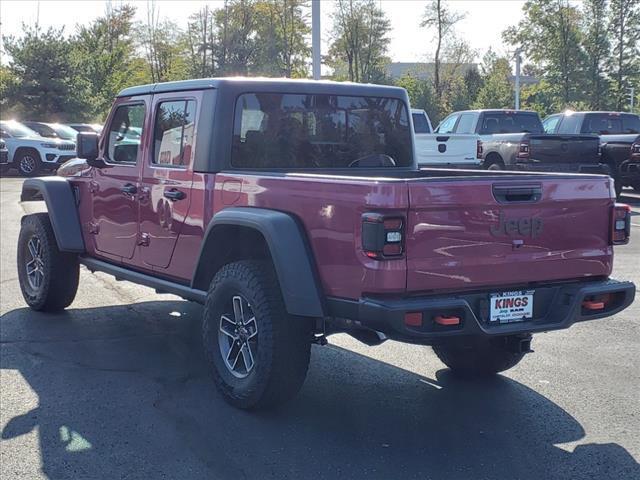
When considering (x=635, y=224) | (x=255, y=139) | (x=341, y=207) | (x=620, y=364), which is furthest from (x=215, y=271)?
(x=635, y=224)

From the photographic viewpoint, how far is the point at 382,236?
161 inches

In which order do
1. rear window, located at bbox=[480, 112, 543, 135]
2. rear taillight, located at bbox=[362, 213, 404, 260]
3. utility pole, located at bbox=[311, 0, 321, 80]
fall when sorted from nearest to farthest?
rear taillight, located at bbox=[362, 213, 404, 260] → utility pole, located at bbox=[311, 0, 321, 80] → rear window, located at bbox=[480, 112, 543, 135]

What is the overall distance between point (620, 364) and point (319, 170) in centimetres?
251

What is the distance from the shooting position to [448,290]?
14.1 feet

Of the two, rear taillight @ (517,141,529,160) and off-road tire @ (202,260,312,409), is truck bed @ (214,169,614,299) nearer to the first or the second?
off-road tire @ (202,260,312,409)

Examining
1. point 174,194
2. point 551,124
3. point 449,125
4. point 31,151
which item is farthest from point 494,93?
point 174,194

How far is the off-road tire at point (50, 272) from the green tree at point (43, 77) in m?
31.0

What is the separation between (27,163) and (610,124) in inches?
679

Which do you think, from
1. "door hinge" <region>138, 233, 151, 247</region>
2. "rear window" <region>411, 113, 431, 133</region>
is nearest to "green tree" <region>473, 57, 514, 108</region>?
"rear window" <region>411, 113, 431, 133</region>

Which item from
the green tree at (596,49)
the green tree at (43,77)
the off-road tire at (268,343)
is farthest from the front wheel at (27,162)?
the green tree at (596,49)

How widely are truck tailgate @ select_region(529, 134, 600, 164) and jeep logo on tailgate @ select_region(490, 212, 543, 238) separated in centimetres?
1183

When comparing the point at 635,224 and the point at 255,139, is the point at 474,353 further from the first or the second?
the point at 635,224

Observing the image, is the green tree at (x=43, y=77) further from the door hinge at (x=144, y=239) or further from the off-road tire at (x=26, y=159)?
the door hinge at (x=144, y=239)

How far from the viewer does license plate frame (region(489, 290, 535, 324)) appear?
439 centimetres
